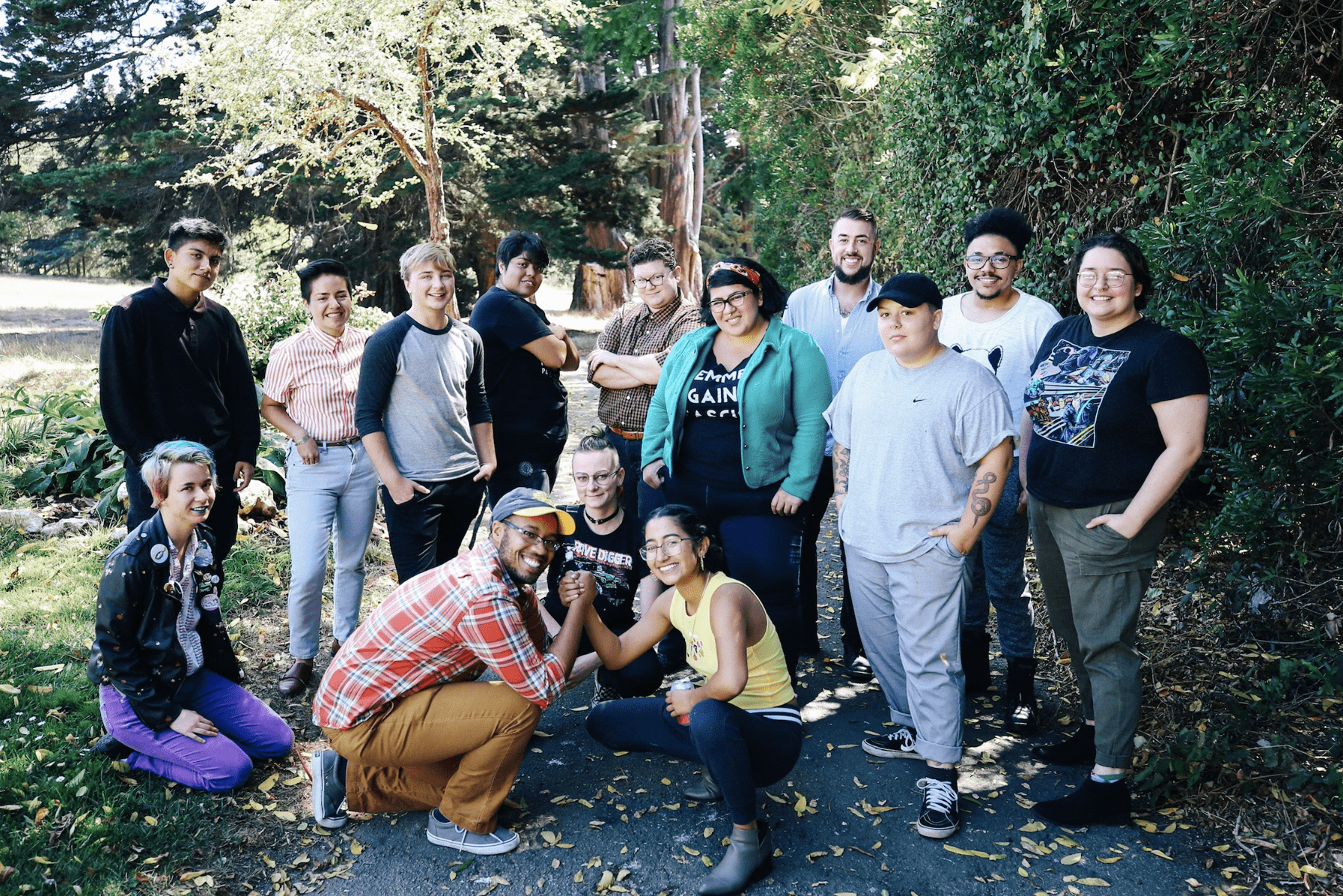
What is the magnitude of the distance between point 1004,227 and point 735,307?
3.82ft

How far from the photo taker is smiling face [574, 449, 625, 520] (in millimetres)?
3754

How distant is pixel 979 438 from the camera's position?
3.11 m

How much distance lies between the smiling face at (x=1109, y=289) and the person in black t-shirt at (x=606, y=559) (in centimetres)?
190

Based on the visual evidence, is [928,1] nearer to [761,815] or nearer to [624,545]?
[624,545]

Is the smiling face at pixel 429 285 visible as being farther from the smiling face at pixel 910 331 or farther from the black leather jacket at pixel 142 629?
the smiling face at pixel 910 331

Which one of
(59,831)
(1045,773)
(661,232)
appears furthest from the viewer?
(661,232)

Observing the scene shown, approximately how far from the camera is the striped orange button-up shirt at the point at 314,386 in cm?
415

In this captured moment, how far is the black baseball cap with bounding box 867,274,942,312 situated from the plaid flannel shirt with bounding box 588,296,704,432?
1.39m

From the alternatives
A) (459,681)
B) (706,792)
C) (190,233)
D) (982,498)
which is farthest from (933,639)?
(190,233)

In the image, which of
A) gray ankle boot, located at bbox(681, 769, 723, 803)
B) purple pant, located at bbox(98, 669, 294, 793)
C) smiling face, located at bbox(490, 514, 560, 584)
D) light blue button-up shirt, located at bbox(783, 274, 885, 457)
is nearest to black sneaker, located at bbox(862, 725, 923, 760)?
gray ankle boot, located at bbox(681, 769, 723, 803)

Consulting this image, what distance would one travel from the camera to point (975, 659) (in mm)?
4141

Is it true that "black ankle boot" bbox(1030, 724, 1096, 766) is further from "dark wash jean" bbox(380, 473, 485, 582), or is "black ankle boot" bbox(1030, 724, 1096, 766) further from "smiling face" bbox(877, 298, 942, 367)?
"dark wash jean" bbox(380, 473, 485, 582)

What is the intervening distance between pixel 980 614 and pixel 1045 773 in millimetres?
801

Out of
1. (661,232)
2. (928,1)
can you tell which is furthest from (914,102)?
(661,232)
